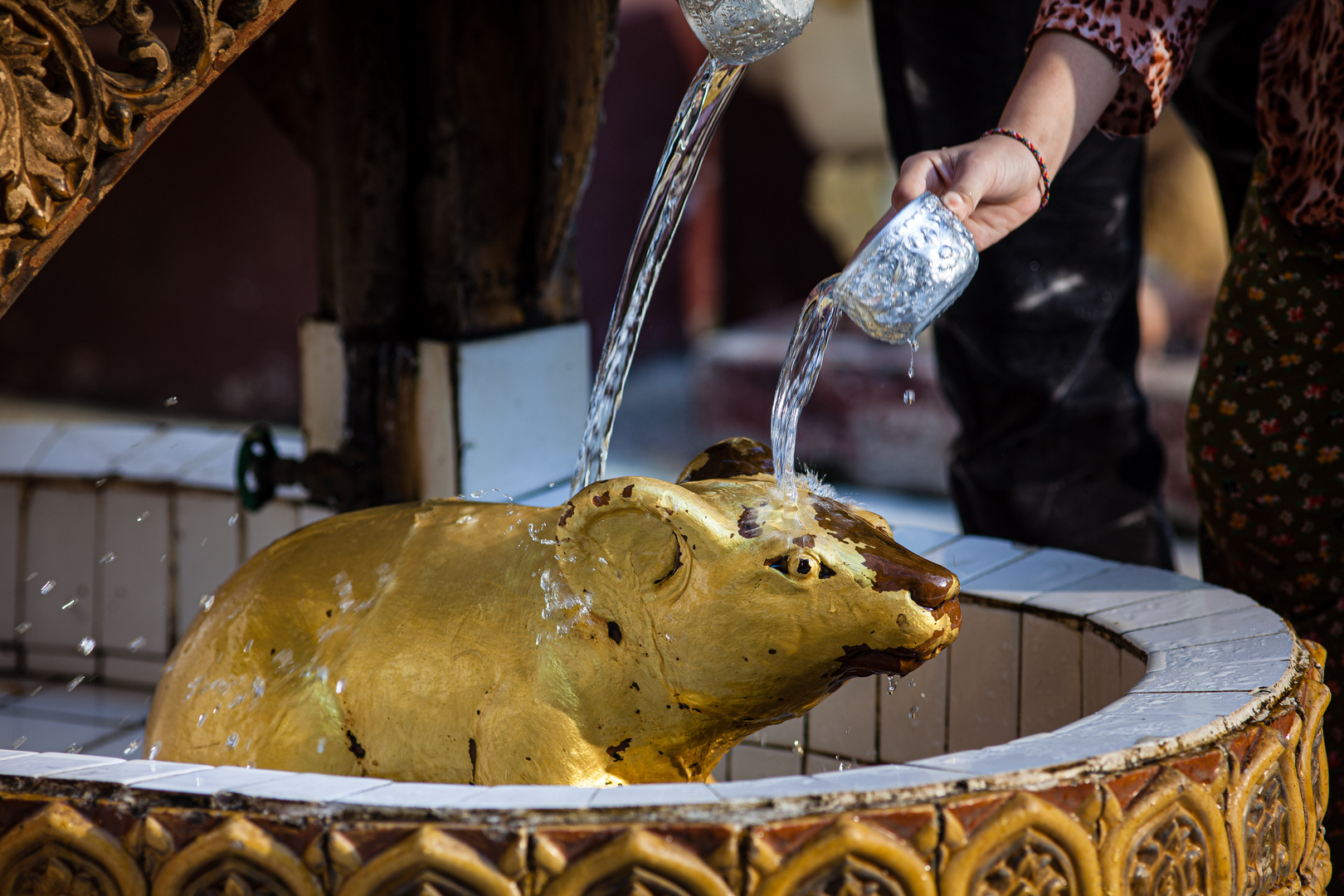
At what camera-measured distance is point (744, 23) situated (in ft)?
3.53

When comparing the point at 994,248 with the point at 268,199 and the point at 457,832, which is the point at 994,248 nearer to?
the point at 457,832

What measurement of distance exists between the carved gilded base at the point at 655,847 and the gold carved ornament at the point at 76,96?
1.12ft

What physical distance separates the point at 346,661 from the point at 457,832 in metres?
0.25

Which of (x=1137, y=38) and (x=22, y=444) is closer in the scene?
(x=1137, y=38)

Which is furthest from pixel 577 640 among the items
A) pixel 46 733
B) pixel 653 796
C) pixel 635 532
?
pixel 46 733

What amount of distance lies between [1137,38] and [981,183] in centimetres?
27

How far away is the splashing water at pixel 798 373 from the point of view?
97 centimetres

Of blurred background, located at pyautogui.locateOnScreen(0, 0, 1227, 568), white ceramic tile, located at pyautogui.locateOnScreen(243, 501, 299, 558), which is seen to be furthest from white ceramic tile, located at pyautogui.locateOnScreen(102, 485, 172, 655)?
blurred background, located at pyautogui.locateOnScreen(0, 0, 1227, 568)

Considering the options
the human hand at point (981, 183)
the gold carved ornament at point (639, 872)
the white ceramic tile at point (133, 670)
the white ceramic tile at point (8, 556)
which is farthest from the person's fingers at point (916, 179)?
the white ceramic tile at point (8, 556)

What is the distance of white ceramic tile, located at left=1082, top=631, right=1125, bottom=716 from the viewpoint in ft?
3.61

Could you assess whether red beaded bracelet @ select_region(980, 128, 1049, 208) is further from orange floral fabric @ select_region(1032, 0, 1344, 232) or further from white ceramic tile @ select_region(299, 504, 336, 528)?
white ceramic tile @ select_region(299, 504, 336, 528)

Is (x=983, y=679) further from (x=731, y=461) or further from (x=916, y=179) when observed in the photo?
(x=916, y=179)

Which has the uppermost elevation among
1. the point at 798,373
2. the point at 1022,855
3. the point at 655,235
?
the point at 655,235

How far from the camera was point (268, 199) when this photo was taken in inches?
155
